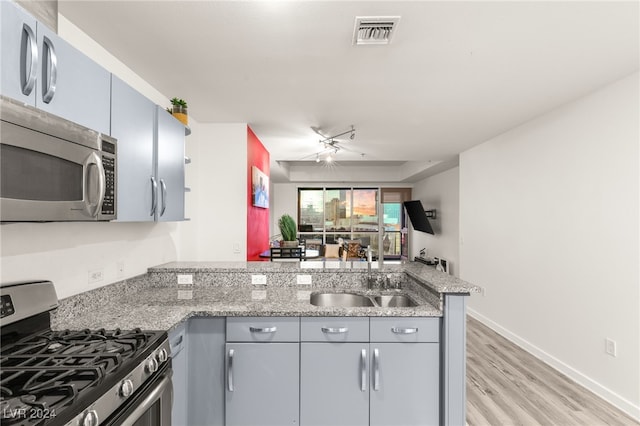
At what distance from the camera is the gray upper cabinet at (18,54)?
100cm

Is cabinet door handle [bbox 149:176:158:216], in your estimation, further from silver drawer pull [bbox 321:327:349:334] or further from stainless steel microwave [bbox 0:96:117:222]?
silver drawer pull [bbox 321:327:349:334]

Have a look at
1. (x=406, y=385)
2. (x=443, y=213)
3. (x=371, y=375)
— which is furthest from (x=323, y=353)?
(x=443, y=213)

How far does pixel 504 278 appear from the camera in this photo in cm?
391

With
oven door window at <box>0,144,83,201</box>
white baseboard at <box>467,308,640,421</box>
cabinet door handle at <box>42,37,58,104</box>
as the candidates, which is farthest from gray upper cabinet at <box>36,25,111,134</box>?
A: white baseboard at <box>467,308,640,421</box>

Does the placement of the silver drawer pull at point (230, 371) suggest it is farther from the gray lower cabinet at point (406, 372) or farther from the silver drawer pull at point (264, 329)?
the gray lower cabinet at point (406, 372)

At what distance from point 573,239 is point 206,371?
325 centimetres

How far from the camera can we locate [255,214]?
3.95 meters

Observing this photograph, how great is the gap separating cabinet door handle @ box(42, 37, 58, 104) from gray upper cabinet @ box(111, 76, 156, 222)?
1.21 ft

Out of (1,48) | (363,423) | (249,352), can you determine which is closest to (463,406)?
(363,423)

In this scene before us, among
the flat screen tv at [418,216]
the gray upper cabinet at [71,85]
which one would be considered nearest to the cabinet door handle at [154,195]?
the gray upper cabinet at [71,85]

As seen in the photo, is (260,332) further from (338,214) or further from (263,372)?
(338,214)

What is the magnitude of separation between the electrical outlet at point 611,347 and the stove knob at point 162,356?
10.5 feet

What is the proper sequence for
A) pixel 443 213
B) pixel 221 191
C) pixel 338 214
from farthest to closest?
pixel 338 214 < pixel 443 213 < pixel 221 191

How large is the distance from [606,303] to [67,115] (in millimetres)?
3746
